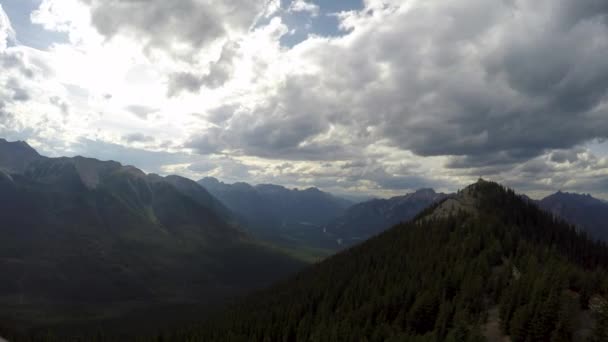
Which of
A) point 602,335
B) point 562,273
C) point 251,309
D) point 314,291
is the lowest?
point 251,309

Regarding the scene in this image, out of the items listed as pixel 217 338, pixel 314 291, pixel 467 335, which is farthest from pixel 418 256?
pixel 217 338

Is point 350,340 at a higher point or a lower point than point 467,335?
lower

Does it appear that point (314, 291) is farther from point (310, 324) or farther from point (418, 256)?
point (418, 256)

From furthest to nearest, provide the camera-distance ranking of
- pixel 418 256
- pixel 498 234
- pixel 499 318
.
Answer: pixel 418 256 → pixel 498 234 → pixel 499 318

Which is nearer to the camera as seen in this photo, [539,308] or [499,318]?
[539,308]

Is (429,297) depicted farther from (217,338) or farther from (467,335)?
(217,338)

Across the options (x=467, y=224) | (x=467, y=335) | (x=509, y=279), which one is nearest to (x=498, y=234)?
(x=467, y=224)

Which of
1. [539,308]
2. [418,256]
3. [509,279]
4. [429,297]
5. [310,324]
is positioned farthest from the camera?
[418,256]
